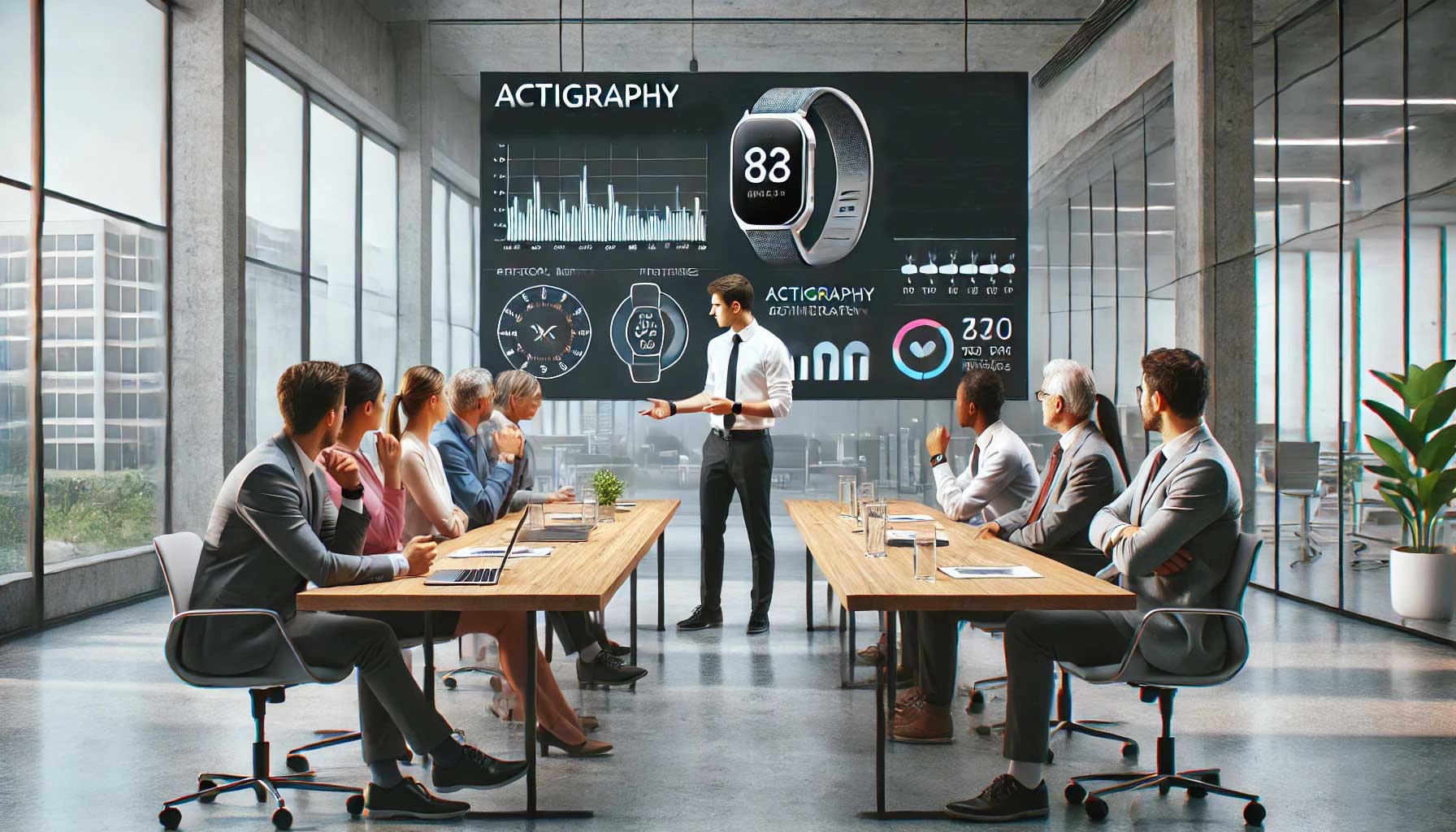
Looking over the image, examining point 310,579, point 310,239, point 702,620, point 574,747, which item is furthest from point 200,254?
point 310,579

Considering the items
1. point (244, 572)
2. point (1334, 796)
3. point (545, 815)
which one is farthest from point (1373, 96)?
point (244, 572)

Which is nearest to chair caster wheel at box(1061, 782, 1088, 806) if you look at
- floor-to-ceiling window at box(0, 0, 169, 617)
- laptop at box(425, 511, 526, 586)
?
laptop at box(425, 511, 526, 586)

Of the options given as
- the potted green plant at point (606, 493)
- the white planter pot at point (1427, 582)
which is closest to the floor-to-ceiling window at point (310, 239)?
the potted green plant at point (606, 493)

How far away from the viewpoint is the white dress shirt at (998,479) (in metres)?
4.32

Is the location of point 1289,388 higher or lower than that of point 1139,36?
lower

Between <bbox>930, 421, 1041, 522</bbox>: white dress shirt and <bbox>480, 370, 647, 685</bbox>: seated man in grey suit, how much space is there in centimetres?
151

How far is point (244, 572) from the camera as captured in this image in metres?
2.75

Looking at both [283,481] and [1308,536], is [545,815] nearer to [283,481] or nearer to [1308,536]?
[283,481]

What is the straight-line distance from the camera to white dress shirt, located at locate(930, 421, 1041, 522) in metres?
4.32

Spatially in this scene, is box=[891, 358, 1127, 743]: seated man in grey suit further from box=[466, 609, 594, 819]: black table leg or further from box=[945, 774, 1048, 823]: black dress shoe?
box=[466, 609, 594, 819]: black table leg

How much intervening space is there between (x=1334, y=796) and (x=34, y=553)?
6.01m

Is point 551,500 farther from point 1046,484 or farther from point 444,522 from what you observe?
point 1046,484

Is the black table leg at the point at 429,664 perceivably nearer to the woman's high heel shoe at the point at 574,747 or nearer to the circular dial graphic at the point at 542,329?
the woman's high heel shoe at the point at 574,747

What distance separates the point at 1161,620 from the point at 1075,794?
609 mm
